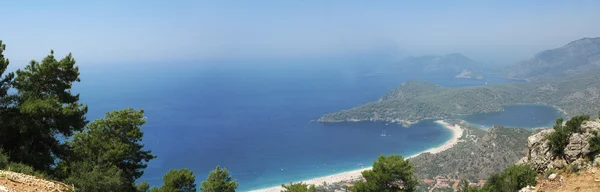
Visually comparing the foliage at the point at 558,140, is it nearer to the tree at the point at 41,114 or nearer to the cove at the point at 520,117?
the tree at the point at 41,114

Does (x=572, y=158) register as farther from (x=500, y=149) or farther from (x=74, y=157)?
(x=500, y=149)

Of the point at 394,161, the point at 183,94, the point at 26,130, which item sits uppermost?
the point at 183,94

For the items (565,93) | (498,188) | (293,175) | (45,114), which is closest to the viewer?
(45,114)

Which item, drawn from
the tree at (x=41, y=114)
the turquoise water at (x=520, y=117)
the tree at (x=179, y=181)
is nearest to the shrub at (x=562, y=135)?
the tree at (x=179, y=181)

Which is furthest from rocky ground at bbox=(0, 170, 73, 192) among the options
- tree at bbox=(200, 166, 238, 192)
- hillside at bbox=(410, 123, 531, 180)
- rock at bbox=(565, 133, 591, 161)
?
hillside at bbox=(410, 123, 531, 180)

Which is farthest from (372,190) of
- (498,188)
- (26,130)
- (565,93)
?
(565,93)

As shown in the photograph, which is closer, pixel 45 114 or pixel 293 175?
pixel 45 114

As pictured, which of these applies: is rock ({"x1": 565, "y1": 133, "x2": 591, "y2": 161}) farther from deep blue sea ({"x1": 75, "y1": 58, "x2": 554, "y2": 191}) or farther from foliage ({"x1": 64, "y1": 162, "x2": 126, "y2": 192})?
deep blue sea ({"x1": 75, "y1": 58, "x2": 554, "y2": 191})
